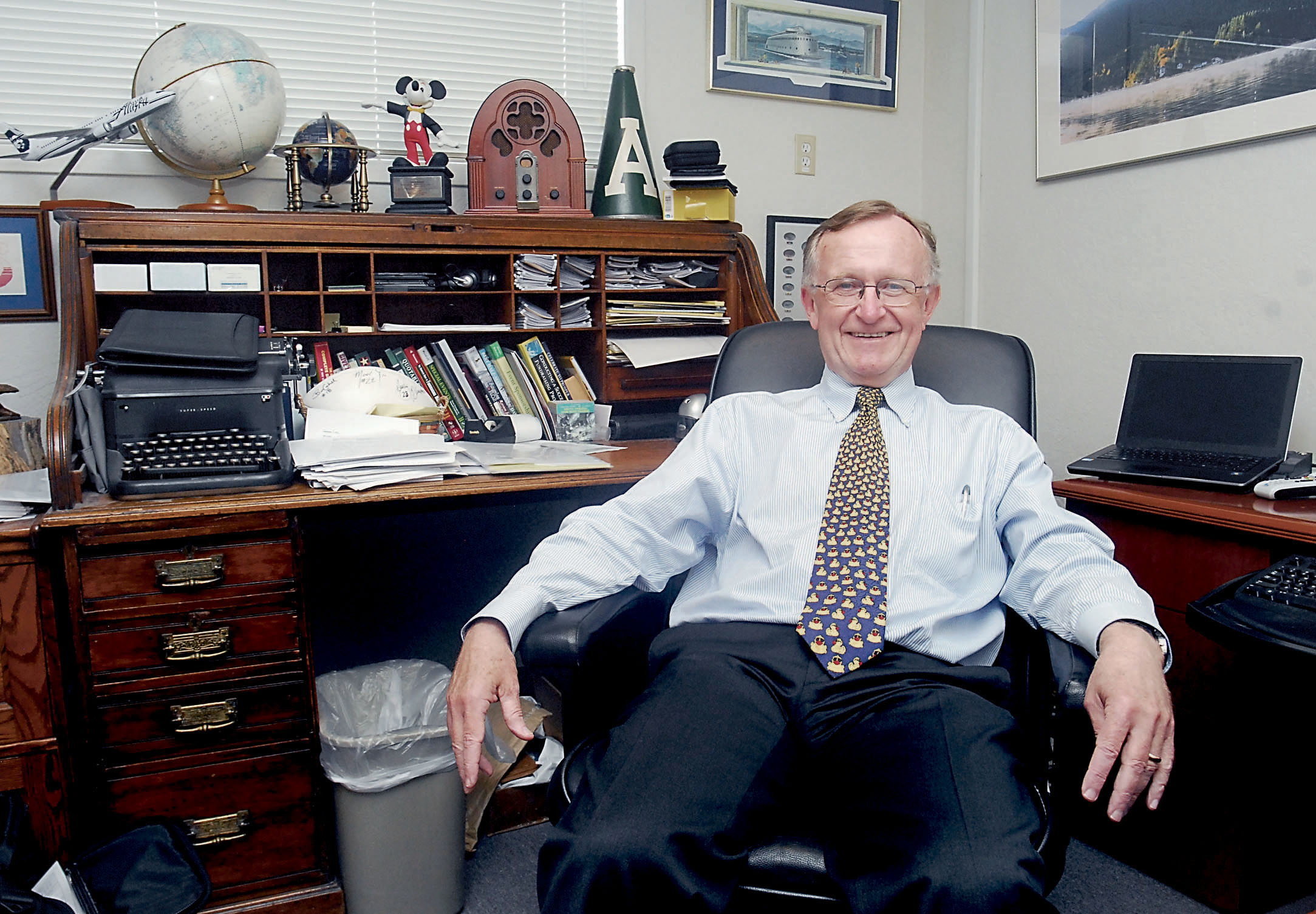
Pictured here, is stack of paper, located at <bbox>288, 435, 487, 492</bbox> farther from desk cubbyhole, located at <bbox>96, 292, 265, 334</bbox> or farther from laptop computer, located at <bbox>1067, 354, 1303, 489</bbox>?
laptop computer, located at <bbox>1067, 354, 1303, 489</bbox>

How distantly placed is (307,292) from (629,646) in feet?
3.43

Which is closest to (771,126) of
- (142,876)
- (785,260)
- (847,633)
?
(785,260)

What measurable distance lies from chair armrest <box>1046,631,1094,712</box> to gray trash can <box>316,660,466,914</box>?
102 centimetres

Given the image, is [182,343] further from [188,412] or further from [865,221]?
[865,221]

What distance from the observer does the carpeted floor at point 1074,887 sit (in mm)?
1647

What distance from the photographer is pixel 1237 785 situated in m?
1.57

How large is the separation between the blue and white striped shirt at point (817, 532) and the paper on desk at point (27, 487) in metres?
0.82

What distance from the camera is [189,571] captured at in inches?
57.5

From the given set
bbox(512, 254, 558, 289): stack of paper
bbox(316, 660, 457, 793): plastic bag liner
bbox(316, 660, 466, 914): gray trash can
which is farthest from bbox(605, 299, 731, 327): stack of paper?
bbox(316, 660, 466, 914): gray trash can

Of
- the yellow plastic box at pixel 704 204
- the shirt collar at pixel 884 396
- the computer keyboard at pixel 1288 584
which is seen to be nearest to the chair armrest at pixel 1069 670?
the computer keyboard at pixel 1288 584

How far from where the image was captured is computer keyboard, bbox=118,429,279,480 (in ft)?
4.85

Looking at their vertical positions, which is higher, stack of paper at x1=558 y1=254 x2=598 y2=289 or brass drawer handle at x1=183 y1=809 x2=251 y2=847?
stack of paper at x1=558 y1=254 x2=598 y2=289

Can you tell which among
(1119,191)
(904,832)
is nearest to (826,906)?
(904,832)

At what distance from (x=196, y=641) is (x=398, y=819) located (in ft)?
1.47
